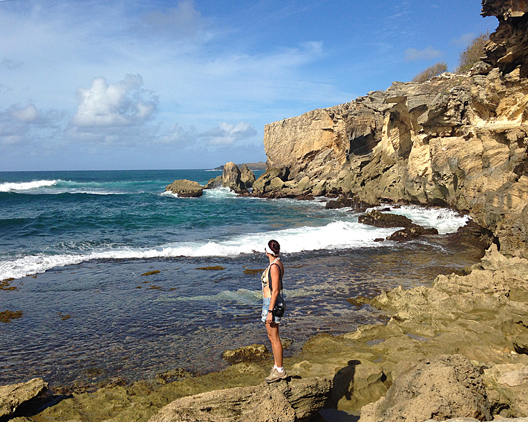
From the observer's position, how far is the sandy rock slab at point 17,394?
14.7 feet

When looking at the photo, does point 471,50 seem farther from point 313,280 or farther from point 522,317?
point 522,317

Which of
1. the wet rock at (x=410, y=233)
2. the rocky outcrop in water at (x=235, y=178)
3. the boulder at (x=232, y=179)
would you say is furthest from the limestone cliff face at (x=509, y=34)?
the boulder at (x=232, y=179)

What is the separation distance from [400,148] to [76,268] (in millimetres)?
27721

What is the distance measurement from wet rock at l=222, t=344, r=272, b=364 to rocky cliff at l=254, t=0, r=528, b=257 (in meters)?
7.95

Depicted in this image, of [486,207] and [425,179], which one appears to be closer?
[486,207]

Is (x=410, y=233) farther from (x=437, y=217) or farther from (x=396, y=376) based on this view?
(x=396, y=376)

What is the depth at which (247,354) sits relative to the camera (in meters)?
6.52

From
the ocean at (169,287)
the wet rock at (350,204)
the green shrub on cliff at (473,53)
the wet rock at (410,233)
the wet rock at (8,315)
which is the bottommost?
the wet rock at (8,315)

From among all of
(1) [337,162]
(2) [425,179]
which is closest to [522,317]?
(2) [425,179]

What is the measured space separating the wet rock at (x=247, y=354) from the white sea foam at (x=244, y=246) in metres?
9.59

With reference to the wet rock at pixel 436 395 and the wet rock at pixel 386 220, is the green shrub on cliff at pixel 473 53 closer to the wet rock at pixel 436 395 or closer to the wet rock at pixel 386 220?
the wet rock at pixel 386 220

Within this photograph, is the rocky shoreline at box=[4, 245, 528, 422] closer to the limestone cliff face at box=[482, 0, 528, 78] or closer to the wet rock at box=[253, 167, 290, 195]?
the limestone cliff face at box=[482, 0, 528, 78]

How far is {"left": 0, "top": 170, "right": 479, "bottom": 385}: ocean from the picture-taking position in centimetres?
682

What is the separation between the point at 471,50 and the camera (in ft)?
108
